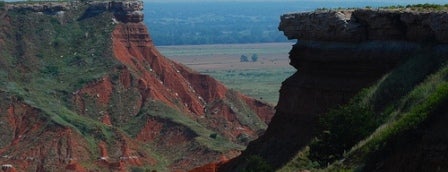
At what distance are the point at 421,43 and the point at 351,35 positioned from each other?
3363 millimetres

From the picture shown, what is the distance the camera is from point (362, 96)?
38906 millimetres

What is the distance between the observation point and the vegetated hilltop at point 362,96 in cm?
2969

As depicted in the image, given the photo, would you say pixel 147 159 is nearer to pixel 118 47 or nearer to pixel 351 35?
pixel 118 47

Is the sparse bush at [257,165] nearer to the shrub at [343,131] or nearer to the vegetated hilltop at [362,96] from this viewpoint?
the vegetated hilltop at [362,96]

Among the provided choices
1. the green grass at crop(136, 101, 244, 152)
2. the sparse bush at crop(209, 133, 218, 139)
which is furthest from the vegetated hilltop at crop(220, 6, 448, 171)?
the sparse bush at crop(209, 133, 218, 139)

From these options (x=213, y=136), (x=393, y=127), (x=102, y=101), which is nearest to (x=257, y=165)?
(x=393, y=127)

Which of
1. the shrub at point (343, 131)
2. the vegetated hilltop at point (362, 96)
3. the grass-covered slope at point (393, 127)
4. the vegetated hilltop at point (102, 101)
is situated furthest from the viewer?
the vegetated hilltop at point (102, 101)

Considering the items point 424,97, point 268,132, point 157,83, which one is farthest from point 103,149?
point 424,97

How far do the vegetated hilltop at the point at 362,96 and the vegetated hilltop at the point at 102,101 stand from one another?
55.8m

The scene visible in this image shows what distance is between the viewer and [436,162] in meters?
27.0

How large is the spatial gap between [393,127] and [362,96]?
7.13 meters

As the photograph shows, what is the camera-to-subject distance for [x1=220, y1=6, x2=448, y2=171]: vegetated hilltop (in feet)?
97.4

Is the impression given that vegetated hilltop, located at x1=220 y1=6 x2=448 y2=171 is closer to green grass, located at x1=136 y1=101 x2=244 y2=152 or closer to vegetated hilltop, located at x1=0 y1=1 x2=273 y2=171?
vegetated hilltop, located at x1=0 y1=1 x2=273 y2=171

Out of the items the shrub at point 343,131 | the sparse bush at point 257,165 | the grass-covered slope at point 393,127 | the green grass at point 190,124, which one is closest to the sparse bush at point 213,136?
the green grass at point 190,124
